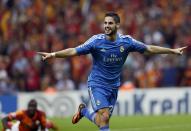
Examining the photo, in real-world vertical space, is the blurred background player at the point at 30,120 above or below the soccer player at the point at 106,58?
below


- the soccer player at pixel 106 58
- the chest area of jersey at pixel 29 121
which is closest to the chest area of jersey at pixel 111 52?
the soccer player at pixel 106 58

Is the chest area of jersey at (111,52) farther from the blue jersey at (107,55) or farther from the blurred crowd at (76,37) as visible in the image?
the blurred crowd at (76,37)

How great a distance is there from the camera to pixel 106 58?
12383mm

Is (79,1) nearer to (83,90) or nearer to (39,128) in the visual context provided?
(83,90)

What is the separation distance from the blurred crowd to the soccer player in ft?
35.9

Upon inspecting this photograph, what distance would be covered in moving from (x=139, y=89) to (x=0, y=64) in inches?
170

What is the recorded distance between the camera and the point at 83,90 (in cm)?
2352

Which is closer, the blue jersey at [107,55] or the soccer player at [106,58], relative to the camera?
the soccer player at [106,58]

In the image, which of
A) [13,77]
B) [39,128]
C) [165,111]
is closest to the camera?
[39,128]

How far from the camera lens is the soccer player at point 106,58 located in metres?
12.2

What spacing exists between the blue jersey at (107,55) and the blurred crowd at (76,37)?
10961mm

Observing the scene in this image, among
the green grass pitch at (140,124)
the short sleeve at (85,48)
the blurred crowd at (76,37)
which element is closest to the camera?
the short sleeve at (85,48)

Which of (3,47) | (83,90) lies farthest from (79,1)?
(83,90)

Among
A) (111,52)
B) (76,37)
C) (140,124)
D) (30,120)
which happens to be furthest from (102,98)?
(76,37)
